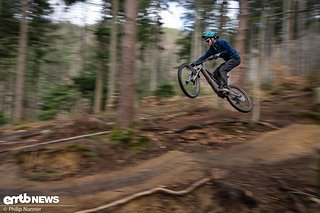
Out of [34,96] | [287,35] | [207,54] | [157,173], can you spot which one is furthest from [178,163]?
[34,96]

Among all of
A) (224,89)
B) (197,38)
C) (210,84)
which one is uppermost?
(197,38)

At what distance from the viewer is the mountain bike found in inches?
338

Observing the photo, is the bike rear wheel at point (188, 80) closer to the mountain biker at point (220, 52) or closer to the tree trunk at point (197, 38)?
the mountain biker at point (220, 52)

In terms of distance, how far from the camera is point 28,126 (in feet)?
34.2

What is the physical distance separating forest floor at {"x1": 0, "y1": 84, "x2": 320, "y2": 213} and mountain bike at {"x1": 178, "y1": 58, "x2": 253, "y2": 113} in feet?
1.70

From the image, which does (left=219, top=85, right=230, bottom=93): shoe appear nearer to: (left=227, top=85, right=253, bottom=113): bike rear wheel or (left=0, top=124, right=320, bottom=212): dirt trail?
(left=227, top=85, right=253, bottom=113): bike rear wheel

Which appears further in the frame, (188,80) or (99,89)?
(99,89)

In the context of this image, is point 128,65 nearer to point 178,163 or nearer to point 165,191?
point 178,163

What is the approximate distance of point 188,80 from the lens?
862 centimetres

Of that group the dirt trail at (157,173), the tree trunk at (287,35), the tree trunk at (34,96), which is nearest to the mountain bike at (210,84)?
the dirt trail at (157,173)

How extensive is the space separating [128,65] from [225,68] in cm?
267

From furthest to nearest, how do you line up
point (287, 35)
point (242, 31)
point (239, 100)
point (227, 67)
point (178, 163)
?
point (287, 35) → point (242, 31) → point (239, 100) → point (227, 67) → point (178, 163)

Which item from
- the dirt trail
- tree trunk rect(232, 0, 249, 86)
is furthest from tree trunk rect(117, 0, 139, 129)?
tree trunk rect(232, 0, 249, 86)

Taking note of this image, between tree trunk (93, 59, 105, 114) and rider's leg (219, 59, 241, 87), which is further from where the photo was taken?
tree trunk (93, 59, 105, 114)
